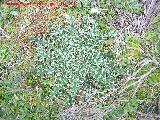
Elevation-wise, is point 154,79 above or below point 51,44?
below

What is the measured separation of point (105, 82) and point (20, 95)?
0.76 metres

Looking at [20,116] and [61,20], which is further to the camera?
[61,20]

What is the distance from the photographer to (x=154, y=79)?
3.42 meters

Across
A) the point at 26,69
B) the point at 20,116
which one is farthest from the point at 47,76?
the point at 20,116

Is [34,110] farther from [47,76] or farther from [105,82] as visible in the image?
[105,82]

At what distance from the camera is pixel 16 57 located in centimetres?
351

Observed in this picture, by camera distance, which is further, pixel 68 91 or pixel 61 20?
pixel 61 20

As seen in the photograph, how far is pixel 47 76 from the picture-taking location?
11.3 ft

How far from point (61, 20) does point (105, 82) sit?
73 centimetres

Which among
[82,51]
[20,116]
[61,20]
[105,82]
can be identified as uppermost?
[61,20]

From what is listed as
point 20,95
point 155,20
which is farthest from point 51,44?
point 155,20

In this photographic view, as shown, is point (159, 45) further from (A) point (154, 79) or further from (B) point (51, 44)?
(B) point (51, 44)

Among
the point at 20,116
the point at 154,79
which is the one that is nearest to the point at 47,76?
the point at 20,116

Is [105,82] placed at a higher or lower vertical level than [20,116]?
higher
